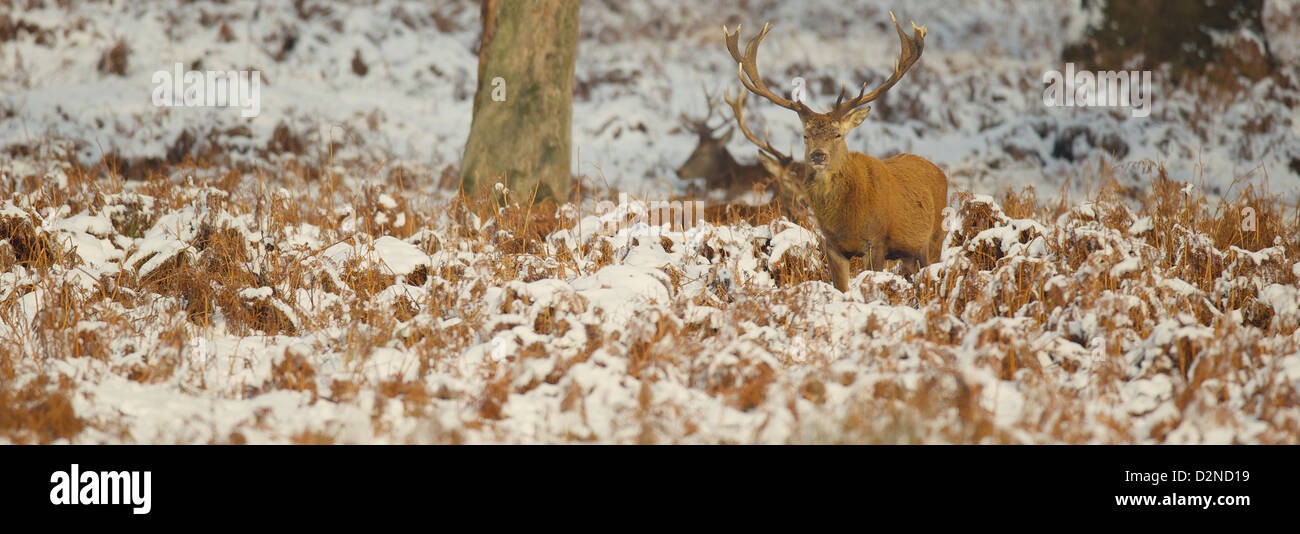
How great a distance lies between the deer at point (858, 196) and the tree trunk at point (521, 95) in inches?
72.0

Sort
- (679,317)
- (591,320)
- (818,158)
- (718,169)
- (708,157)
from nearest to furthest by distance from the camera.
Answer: (591,320) → (679,317) → (818,158) → (718,169) → (708,157)

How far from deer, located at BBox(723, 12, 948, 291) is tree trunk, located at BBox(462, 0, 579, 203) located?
1828 mm

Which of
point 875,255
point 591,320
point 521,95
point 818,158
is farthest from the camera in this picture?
point 521,95

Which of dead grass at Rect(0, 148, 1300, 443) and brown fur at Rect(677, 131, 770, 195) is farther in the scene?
brown fur at Rect(677, 131, 770, 195)

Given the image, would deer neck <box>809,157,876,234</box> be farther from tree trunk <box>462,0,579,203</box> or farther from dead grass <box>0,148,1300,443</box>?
tree trunk <box>462,0,579,203</box>

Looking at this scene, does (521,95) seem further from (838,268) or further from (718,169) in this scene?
(718,169)

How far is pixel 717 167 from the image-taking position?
31.3 feet

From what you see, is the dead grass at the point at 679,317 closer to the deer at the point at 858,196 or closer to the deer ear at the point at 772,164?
the deer at the point at 858,196

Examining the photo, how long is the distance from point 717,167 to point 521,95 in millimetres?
2893

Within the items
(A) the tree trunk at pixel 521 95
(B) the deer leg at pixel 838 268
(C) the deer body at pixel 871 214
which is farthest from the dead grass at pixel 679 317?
(A) the tree trunk at pixel 521 95

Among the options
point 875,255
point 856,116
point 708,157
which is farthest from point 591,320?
point 708,157

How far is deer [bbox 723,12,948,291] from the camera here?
17.3 ft

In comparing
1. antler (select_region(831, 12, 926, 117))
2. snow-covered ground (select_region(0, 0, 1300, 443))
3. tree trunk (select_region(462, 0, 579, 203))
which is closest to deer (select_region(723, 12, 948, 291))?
antler (select_region(831, 12, 926, 117))
